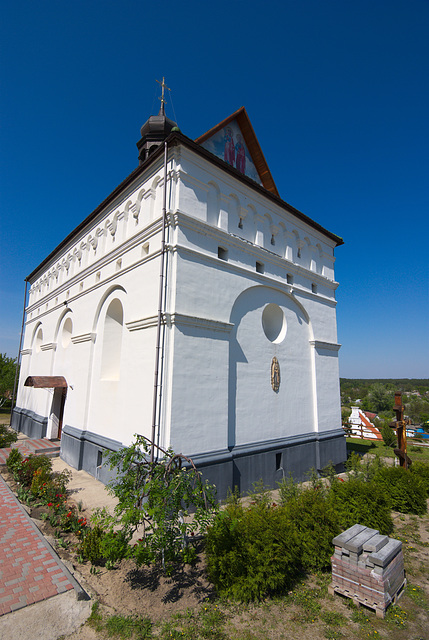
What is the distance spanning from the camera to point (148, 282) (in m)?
9.16

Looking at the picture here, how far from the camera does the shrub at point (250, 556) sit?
4773 mm

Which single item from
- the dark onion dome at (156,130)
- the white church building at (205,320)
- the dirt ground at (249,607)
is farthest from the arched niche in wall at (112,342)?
the dark onion dome at (156,130)

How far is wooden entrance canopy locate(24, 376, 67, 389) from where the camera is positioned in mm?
13766

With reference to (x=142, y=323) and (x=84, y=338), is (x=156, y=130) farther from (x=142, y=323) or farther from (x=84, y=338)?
(x=142, y=323)

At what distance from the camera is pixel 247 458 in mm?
9508

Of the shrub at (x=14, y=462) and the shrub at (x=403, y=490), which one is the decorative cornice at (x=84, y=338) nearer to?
the shrub at (x=14, y=462)

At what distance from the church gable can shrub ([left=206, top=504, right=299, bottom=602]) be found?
11.2 metres

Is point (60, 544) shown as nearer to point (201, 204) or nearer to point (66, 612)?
point (66, 612)

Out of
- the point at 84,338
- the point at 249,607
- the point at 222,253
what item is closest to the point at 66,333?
the point at 84,338

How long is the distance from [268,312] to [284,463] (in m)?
5.24

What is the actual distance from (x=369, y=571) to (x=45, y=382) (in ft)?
44.1

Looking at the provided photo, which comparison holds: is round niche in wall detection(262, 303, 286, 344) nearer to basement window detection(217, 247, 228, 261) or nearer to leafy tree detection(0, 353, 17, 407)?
basement window detection(217, 247, 228, 261)

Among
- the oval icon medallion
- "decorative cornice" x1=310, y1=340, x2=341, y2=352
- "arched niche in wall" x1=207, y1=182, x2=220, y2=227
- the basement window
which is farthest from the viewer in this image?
"decorative cornice" x1=310, y1=340, x2=341, y2=352

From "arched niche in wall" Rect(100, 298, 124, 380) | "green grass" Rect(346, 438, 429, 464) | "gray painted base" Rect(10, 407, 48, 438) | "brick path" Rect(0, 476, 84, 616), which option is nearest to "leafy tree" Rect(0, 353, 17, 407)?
"gray painted base" Rect(10, 407, 48, 438)
